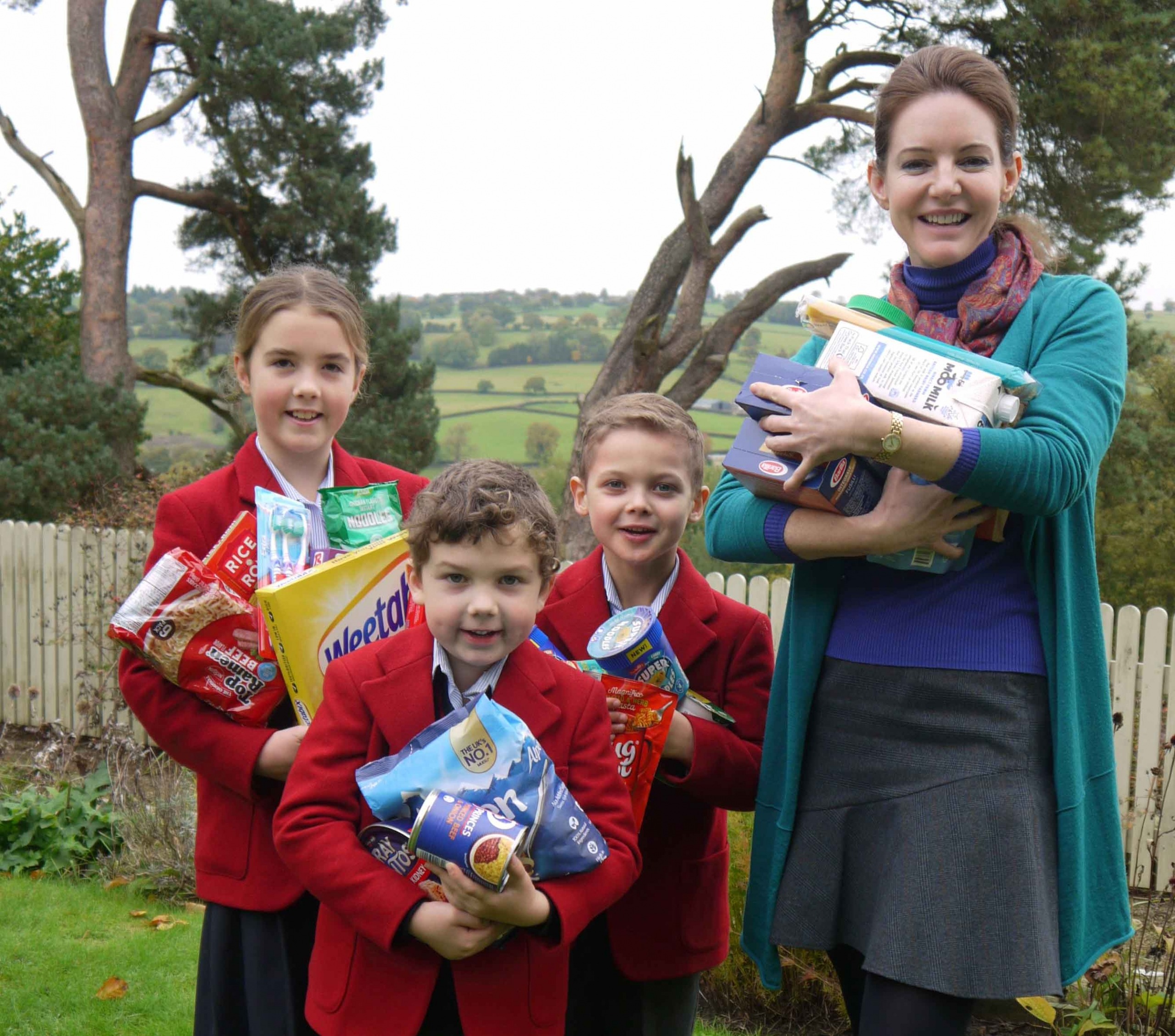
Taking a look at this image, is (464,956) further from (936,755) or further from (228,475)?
(228,475)

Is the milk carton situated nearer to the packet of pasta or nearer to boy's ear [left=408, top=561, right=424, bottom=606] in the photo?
the packet of pasta

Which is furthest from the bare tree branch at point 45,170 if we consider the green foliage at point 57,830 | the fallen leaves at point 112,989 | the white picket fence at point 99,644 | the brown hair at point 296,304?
the brown hair at point 296,304

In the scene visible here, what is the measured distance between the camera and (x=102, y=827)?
6.09 meters

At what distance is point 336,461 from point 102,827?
14.9 ft

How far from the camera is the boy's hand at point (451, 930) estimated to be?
→ 177cm

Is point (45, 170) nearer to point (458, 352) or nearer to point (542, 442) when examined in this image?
point (542, 442)

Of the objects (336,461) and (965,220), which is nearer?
(965,220)

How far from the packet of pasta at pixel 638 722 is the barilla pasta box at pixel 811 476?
44 cm

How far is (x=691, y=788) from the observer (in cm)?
223

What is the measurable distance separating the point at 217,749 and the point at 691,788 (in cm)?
93

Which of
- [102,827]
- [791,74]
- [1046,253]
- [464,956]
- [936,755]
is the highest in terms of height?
[791,74]

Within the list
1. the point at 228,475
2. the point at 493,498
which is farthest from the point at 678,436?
the point at 228,475

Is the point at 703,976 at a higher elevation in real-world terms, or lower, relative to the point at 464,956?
lower

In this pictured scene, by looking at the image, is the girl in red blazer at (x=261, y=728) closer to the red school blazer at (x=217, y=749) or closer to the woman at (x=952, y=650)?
the red school blazer at (x=217, y=749)
